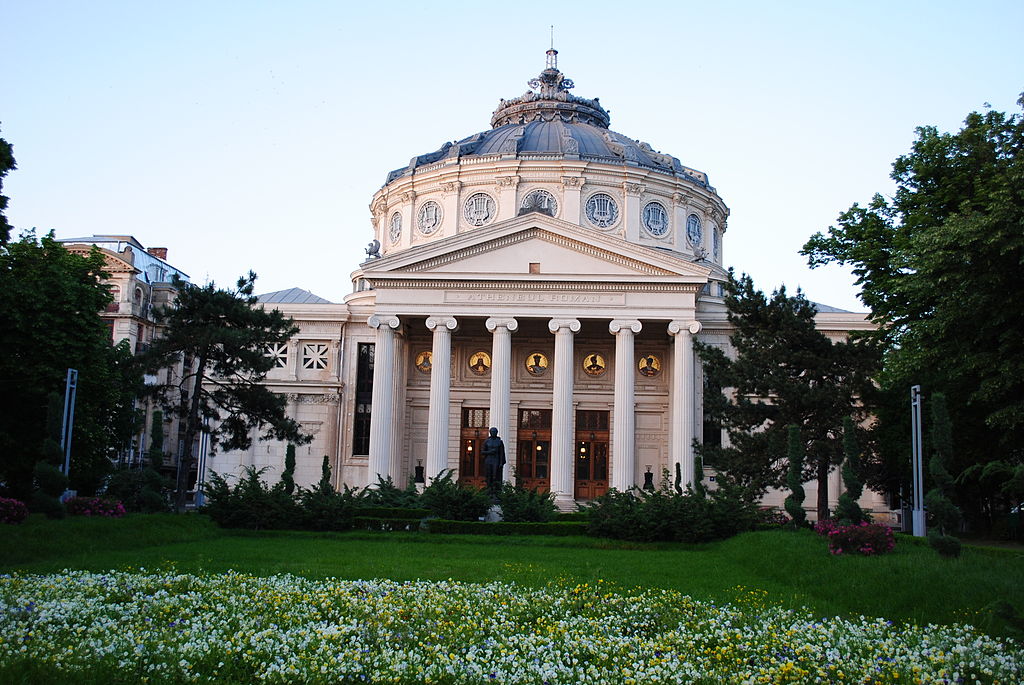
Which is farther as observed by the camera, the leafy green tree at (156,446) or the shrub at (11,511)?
the leafy green tree at (156,446)

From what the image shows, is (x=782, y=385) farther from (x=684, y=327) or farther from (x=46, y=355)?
(x=46, y=355)

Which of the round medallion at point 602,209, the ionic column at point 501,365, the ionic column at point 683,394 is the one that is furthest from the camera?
the round medallion at point 602,209

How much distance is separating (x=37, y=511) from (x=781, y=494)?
36.1 m

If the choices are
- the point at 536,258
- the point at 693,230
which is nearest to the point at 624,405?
the point at 536,258

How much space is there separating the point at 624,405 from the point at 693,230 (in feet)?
61.3

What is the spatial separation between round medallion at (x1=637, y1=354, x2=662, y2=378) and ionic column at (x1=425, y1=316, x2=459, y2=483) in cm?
1074

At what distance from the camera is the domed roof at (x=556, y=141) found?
190ft

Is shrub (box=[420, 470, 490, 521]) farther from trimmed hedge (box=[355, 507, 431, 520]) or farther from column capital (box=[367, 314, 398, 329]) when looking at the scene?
column capital (box=[367, 314, 398, 329])

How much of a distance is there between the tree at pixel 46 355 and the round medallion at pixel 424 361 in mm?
16245

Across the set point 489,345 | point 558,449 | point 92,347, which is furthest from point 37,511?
point 489,345

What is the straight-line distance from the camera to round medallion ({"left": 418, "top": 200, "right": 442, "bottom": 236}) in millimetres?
58094

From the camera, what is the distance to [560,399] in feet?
147

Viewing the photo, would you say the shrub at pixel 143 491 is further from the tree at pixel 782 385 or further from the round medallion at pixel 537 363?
the round medallion at pixel 537 363

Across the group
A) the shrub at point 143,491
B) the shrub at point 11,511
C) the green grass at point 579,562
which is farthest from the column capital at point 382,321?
the shrub at point 11,511
